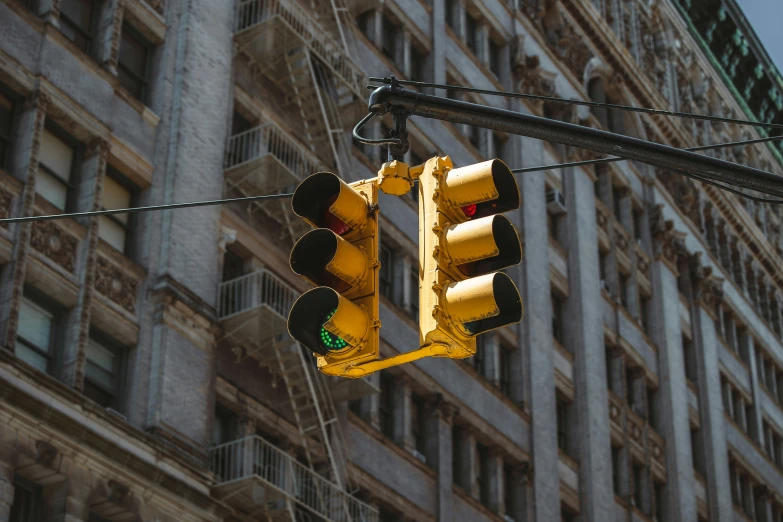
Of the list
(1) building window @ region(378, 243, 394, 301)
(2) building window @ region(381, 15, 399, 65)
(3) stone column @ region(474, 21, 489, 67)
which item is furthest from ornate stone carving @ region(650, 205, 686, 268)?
(1) building window @ region(378, 243, 394, 301)

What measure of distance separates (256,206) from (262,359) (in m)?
3.84

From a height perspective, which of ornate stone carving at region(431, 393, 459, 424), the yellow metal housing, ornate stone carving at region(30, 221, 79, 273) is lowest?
the yellow metal housing

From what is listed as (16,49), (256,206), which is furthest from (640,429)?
(16,49)

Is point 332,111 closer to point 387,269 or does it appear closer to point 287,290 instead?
point 387,269

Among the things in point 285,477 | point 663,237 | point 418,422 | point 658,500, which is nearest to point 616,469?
point 658,500

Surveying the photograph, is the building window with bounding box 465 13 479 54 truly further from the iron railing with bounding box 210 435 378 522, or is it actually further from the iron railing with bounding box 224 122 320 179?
the iron railing with bounding box 210 435 378 522

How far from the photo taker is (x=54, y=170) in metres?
27.7

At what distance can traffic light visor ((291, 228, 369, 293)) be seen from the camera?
395 inches

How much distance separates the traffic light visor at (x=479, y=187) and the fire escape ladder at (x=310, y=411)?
64.5 feet

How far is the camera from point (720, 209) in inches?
2611

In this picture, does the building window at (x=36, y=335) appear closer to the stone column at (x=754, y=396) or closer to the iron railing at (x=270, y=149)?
A: the iron railing at (x=270, y=149)

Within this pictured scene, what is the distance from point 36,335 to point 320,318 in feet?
55.8

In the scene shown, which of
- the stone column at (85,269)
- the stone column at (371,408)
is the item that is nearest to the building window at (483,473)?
the stone column at (371,408)

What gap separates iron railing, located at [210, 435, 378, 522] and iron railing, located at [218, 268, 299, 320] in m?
2.74
